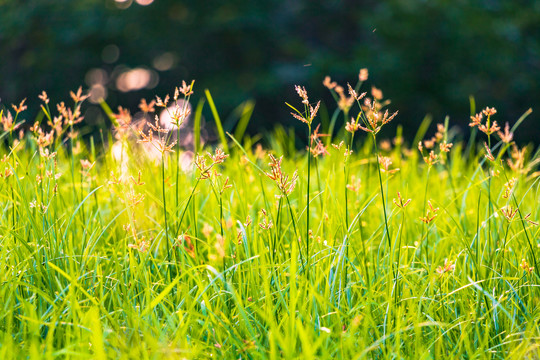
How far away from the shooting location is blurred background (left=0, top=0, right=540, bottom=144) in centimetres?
856

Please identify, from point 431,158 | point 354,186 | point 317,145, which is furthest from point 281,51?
point 431,158

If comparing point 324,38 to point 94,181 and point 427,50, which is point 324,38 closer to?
point 427,50

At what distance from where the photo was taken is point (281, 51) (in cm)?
938

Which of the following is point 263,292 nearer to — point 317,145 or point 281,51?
point 317,145

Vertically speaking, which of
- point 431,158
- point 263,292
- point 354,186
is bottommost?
point 263,292

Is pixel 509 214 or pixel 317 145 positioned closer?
pixel 509 214

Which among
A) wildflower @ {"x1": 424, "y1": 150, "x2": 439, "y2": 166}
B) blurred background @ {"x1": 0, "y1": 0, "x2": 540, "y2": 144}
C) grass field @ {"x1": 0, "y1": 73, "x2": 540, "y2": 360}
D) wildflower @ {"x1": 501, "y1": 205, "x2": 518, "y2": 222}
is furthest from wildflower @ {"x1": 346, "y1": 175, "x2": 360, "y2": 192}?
blurred background @ {"x1": 0, "y1": 0, "x2": 540, "y2": 144}

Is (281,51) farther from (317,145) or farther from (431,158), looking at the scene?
(431,158)

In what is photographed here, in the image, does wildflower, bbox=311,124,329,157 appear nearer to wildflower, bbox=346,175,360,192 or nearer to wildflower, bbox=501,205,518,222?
wildflower, bbox=346,175,360,192

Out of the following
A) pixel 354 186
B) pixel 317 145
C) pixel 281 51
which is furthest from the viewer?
pixel 281 51

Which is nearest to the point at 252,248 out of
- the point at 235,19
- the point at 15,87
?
the point at 235,19

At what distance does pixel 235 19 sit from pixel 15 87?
4025 mm

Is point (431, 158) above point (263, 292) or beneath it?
above

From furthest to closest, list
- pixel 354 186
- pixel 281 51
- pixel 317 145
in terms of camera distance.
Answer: pixel 281 51
pixel 354 186
pixel 317 145
